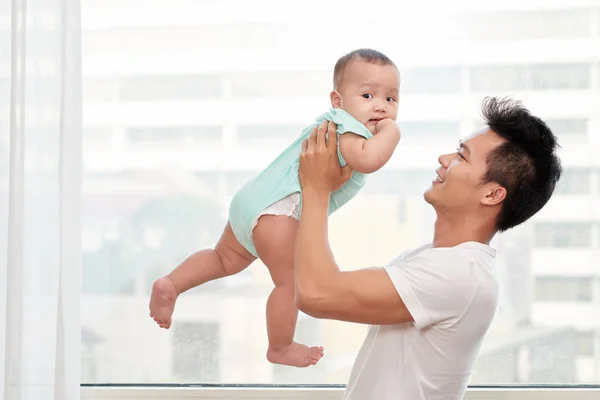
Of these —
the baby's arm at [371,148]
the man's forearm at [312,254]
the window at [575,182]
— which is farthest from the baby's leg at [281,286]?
the window at [575,182]

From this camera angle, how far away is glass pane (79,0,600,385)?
239 centimetres

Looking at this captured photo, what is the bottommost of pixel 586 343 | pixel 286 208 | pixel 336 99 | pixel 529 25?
pixel 586 343

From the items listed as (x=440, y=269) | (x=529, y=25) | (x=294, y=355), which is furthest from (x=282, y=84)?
(x=440, y=269)

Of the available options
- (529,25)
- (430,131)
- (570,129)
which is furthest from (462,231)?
(529,25)

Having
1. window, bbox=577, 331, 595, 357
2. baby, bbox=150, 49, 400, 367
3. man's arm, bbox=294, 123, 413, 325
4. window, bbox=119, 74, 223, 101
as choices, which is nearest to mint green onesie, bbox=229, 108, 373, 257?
baby, bbox=150, 49, 400, 367

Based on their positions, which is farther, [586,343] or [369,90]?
[586,343]

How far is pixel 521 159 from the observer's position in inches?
61.5

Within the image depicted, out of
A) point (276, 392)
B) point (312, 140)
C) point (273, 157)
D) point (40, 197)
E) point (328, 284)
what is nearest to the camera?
point (328, 284)

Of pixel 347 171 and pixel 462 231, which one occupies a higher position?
pixel 347 171

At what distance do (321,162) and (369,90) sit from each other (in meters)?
0.18

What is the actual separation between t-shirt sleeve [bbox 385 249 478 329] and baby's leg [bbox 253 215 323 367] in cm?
24

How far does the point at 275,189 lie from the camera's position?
1650 millimetres

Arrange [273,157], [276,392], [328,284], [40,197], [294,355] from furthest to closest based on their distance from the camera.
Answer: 1. [273,157]
2. [276,392]
3. [40,197]
4. [294,355]
5. [328,284]

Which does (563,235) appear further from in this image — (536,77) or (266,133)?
(266,133)
